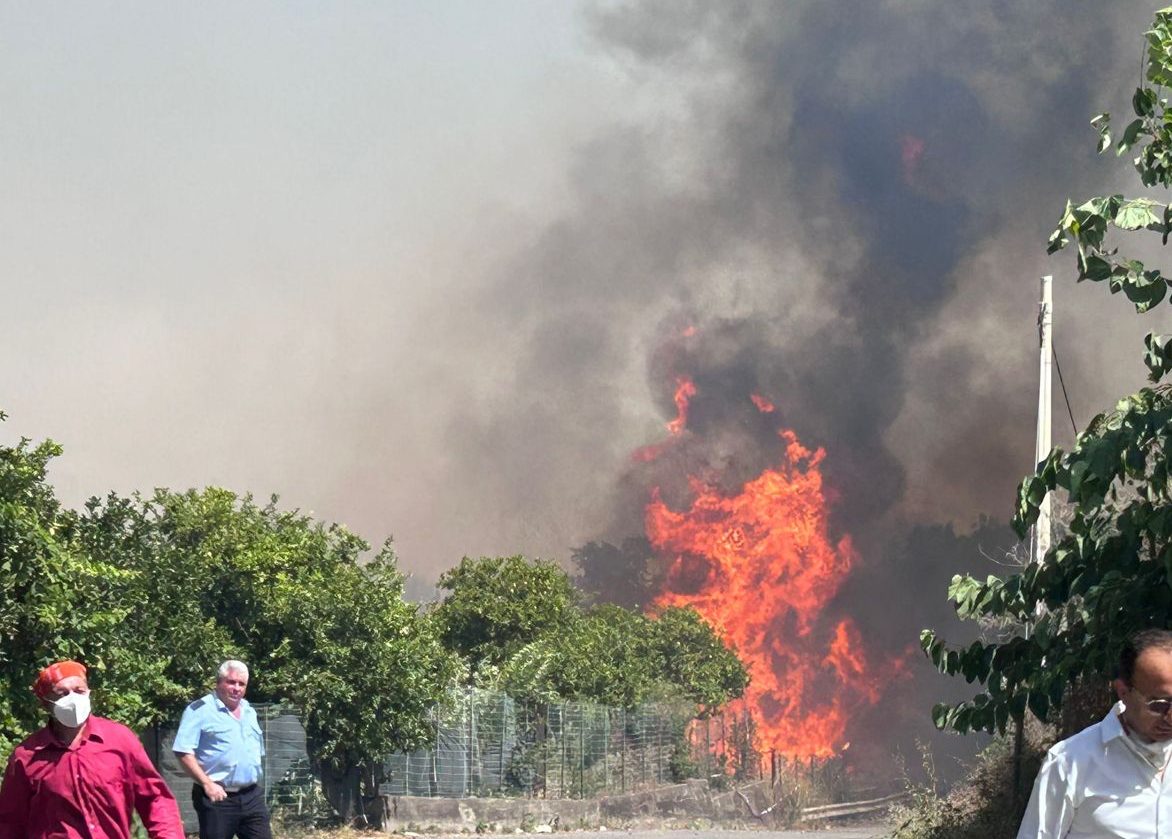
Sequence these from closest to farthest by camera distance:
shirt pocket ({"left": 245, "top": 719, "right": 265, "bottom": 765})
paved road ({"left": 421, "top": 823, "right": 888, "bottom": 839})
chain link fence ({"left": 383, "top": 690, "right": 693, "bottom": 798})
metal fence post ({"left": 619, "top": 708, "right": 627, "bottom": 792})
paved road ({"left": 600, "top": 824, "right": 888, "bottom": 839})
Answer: shirt pocket ({"left": 245, "top": 719, "right": 265, "bottom": 765}) → paved road ({"left": 421, "top": 823, "right": 888, "bottom": 839}) → paved road ({"left": 600, "top": 824, "right": 888, "bottom": 839}) → chain link fence ({"left": 383, "top": 690, "right": 693, "bottom": 798}) → metal fence post ({"left": 619, "top": 708, "right": 627, "bottom": 792})

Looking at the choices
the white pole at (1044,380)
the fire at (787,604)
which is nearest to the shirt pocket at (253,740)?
the white pole at (1044,380)

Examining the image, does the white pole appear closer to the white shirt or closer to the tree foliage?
the tree foliage

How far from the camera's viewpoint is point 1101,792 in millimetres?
4117

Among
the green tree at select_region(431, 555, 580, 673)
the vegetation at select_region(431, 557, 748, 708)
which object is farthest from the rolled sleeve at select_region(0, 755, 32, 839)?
the green tree at select_region(431, 555, 580, 673)

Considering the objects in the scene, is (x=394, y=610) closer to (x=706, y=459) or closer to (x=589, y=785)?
(x=589, y=785)

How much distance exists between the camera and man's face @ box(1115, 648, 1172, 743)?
404 cm

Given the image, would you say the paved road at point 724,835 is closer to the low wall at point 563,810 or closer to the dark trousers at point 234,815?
the low wall at point 563,810

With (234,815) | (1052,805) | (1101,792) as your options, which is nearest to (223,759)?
(234,815)

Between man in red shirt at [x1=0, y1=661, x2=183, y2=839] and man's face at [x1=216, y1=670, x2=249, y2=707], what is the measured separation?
12.1 feet

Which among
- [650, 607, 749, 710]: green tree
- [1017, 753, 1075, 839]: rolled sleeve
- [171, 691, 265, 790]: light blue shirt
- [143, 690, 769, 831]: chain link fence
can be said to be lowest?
[1017, 753, 1075, 839]: rolled sleeve

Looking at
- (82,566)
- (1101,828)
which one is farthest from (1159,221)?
(82,566)

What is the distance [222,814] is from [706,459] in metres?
56.7

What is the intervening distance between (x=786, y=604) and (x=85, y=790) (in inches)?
2023

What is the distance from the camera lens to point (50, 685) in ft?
20.1
